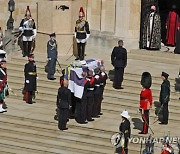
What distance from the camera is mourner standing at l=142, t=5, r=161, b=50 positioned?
25.4 meters

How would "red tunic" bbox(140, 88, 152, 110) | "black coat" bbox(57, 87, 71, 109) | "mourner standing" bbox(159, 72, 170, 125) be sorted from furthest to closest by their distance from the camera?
"mourner standing" bbox(159, 72, 170, 125) → "black coat" bbox(57, 87, 71, 109) → "red tunic" bbox(140, 88, 152, 110)

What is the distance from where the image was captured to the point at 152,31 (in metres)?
25.6

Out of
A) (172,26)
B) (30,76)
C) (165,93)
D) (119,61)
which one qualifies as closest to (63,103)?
(30,76)

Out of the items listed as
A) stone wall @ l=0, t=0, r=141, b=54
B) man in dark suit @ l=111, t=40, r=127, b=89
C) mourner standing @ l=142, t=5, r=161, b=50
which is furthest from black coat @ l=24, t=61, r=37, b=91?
mourner standing @ l=142, t=5, r=161, b=50

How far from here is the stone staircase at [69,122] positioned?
19.6 m

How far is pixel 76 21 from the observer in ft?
80.2

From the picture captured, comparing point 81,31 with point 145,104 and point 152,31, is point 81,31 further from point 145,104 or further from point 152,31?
point 145,104

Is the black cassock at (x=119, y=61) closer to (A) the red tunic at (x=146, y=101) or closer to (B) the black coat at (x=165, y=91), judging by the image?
(B) the black coat at (x=165, y=91)

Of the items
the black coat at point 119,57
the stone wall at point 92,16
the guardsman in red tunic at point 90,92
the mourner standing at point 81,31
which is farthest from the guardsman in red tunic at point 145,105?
the stone wall at point 92,16

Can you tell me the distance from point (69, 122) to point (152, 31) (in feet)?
21.4

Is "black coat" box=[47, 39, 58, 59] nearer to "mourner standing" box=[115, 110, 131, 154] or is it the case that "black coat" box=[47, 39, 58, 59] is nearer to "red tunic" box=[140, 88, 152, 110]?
"red tunic" box=[140, 88, 152, 110]

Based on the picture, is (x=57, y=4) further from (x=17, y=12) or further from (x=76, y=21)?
(x=17, y=12)

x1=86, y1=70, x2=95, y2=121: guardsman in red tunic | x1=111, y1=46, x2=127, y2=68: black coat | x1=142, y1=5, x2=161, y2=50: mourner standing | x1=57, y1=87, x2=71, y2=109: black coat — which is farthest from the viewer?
x1=142, y1=5, x2=161, y2=50: mourner standing

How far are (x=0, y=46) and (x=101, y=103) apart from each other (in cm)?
491
